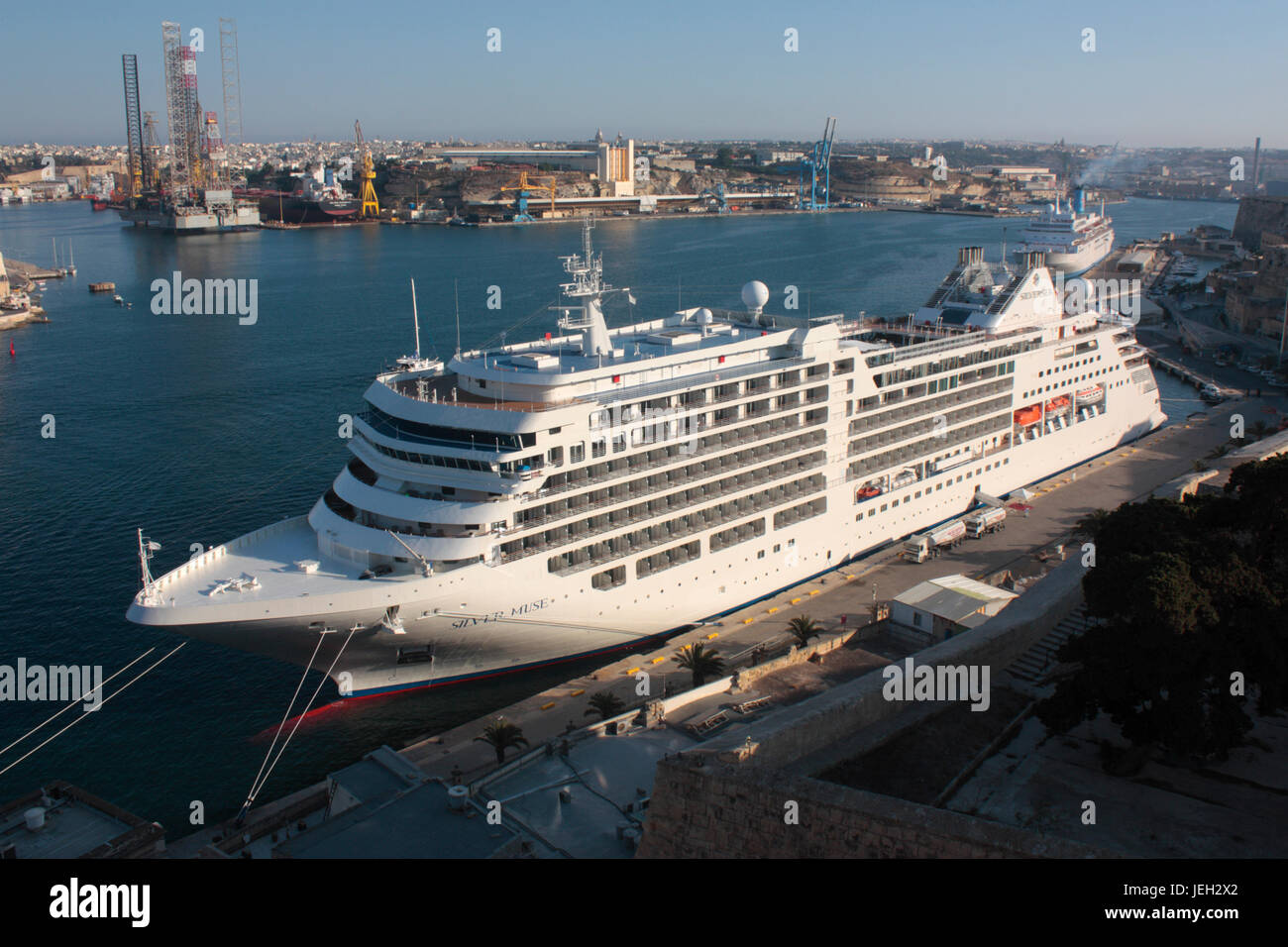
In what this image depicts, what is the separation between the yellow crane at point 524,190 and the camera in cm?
14438

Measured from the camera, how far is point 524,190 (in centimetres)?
14900

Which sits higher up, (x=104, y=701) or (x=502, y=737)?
(x=502, y=737)

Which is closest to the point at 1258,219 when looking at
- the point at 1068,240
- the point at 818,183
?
the point at 1068,240

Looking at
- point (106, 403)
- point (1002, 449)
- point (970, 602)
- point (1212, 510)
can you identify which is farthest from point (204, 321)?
point (1212, 510)

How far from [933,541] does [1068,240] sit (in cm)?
7570

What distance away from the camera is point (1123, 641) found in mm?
14648

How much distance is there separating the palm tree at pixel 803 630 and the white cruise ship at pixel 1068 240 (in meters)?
77.0

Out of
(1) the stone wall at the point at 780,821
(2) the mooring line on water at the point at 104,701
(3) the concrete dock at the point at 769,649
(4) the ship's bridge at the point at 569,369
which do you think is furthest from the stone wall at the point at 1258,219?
(1) the stone wall at the point at 780,821

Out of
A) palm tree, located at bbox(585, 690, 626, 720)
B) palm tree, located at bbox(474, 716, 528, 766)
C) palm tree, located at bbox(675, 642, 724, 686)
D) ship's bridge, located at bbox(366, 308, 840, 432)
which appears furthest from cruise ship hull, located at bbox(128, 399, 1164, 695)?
ship's bridge, located at bbox(366, 308, 840, 432)

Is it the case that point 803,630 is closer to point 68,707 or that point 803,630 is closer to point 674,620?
point 674,620
